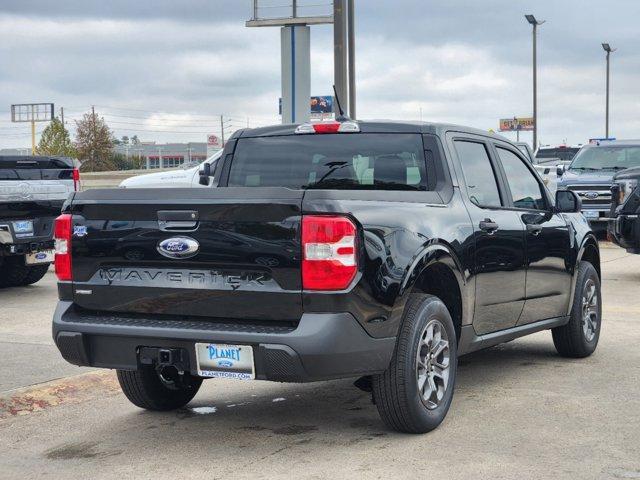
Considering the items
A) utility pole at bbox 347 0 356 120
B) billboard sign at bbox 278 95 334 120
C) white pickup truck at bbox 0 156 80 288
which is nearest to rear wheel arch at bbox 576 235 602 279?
white pickup truck at bbox 0 156 80 288

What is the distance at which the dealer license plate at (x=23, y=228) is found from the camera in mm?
13016

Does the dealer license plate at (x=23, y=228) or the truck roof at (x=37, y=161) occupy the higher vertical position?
the truck roof at (x=37, y=161)

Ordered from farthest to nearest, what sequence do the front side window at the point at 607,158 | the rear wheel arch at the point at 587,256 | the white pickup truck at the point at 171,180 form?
1. the front side window at the point at 607,158
2. the white pickup truck at the point at 171,180
3. the rear wheel arch at the point at 587,256

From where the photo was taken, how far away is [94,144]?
104375mm

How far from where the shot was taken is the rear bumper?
17.1 feet

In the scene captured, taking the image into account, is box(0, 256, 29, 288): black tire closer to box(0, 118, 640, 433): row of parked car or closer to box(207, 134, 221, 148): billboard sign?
box(0, 118, 640, 433): row of parked car

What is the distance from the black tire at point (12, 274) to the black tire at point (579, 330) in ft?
26.1

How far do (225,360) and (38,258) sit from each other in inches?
336

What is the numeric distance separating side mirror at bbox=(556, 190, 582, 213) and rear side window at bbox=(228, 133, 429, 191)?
1.82 meters

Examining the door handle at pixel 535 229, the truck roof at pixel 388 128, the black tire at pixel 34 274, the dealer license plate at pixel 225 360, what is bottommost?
the black tire at pixel 34 274

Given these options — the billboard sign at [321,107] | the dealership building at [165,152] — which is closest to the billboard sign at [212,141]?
the billboard sign at [321,107]

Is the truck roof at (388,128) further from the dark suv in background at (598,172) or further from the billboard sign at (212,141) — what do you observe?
the billboard sign at (212,141)

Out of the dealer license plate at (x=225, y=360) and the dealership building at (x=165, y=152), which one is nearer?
the dealer license plate at (x=225, y=360)

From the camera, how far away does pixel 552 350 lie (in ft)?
29.1
